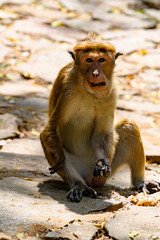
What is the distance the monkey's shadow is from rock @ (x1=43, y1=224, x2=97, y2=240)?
1.36ft

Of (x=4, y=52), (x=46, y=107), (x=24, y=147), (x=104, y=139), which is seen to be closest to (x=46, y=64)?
(x=4, y=52)

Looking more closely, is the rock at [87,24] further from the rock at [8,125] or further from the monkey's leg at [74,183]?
the monkey's leg at [74,183]

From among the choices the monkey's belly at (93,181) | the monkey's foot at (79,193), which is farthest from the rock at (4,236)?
the monkey's belly at (93,181)

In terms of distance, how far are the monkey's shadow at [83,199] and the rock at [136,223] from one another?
264mm

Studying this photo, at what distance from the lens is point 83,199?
14.3ft

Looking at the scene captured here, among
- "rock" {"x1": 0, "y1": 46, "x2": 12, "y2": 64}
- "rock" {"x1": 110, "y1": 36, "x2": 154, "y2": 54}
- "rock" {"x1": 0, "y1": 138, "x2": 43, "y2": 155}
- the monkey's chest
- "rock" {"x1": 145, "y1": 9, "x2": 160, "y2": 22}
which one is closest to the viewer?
the monkey's chest

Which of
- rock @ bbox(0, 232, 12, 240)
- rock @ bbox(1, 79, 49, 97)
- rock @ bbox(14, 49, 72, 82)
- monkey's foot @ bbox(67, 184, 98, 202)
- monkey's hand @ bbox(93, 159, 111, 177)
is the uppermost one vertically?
rock @ bbox(0, 232, 12, 240)

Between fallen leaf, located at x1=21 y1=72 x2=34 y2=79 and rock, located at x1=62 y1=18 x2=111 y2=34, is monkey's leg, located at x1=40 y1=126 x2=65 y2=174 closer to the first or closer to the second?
fallen leaf, located at x1=21 y1=72 x2=34 y2=79

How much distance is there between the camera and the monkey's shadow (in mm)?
4105

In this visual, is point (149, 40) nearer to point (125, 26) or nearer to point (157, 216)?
point (125, 26)

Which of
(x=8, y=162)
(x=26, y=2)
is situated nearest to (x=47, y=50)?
(x=26, y=2)

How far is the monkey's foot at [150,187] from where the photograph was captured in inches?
191

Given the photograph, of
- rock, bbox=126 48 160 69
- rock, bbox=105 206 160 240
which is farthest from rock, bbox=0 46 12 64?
rock, bbox=105 206 160 240

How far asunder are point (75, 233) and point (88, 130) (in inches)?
65.9
